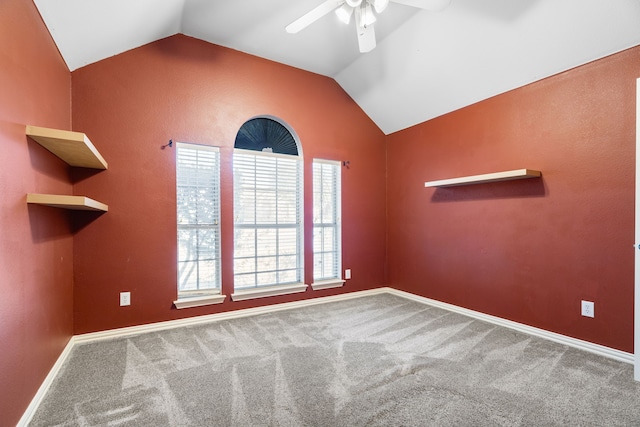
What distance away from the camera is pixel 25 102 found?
5.43 feet

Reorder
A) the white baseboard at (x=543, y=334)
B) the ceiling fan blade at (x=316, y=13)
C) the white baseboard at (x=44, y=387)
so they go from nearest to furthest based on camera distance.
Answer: the white baseboard at (x=44, y=387) → the ceiling fan blade at (x=316, y=13) → the white baseboard at (x=543, y=334)

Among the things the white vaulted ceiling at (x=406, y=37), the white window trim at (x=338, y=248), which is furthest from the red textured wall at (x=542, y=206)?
the white window trim at (x=338, y=248)

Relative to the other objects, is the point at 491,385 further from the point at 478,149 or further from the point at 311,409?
the point at 478,149

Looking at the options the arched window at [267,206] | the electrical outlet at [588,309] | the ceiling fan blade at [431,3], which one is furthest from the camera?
the arched window at [267,206]

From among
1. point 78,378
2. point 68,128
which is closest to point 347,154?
point 68,128

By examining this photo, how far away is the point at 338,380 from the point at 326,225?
2185mm

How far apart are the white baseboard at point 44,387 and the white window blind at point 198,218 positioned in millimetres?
947

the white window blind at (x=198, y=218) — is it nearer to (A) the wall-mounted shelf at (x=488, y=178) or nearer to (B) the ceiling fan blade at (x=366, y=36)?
(B) the ceiling fan blade at (x=366, y=36)

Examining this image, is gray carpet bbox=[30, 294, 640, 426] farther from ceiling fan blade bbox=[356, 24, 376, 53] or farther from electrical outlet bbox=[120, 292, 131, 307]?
ceiling fan blade bbox=[356, 24, 376, 53]

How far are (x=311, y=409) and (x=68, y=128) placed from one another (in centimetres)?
285

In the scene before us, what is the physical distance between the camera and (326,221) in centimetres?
395

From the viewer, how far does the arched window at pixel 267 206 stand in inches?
133

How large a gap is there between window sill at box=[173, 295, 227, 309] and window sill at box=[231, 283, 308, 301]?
0.15m

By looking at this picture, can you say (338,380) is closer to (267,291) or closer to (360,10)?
(267,291)
